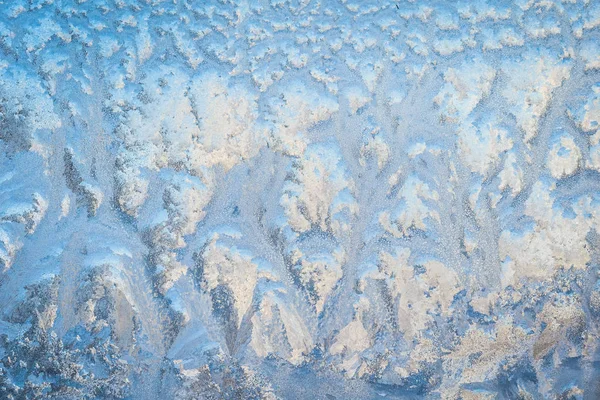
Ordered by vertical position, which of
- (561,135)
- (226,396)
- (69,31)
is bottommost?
(226,396)

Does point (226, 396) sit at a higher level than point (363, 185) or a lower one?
lower

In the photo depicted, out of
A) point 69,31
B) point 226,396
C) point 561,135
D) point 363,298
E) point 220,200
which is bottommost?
point 226,396

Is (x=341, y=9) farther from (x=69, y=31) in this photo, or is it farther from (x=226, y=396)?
(x=226, y=396)

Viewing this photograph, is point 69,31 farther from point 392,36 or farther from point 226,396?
point 226,396

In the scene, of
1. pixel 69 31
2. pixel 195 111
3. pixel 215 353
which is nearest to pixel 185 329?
pixel 215 353

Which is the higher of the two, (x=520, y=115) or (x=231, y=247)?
(x=520, y=115)

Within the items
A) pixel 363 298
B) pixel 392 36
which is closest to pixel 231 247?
pixel 363 298
